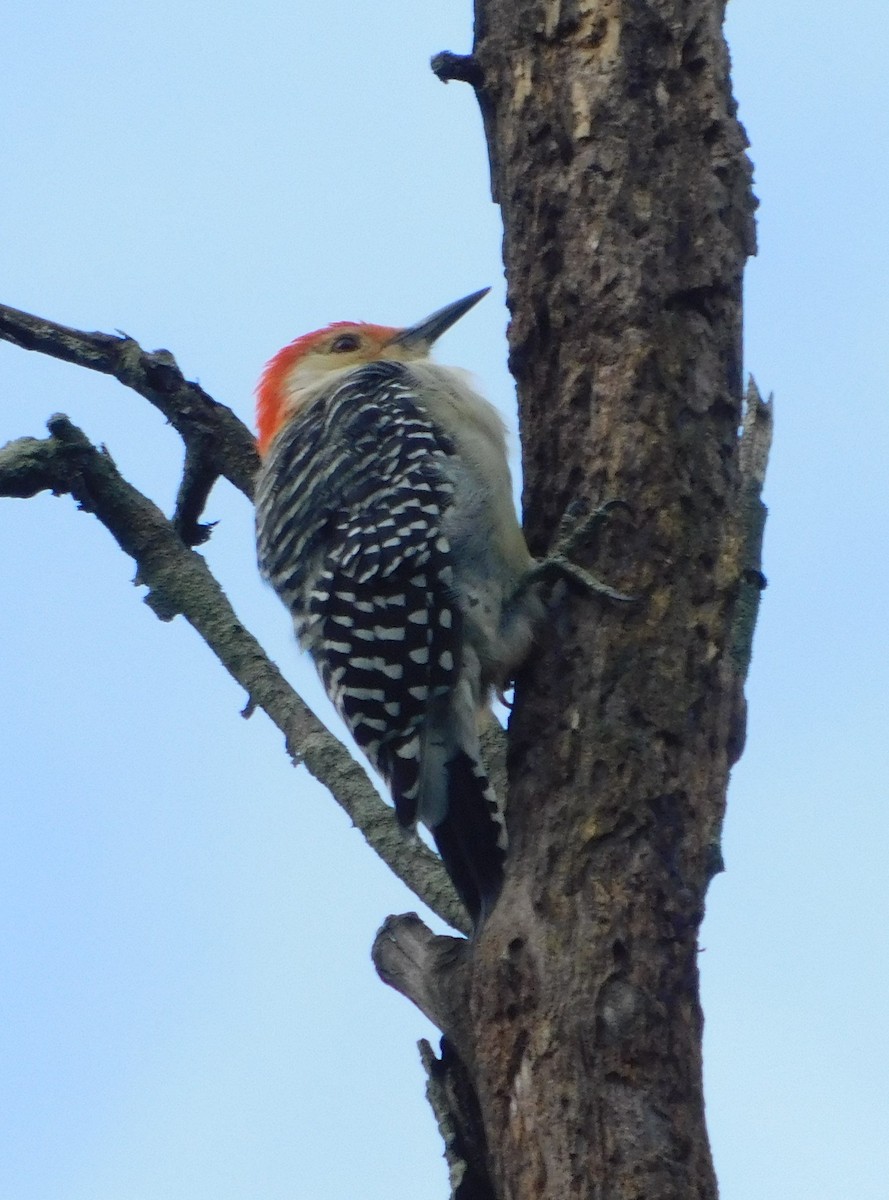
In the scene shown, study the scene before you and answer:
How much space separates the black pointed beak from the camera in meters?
5.77

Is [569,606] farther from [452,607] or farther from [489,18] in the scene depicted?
[489,18]

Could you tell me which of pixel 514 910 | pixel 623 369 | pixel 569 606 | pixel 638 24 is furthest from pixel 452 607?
pixel 638 24

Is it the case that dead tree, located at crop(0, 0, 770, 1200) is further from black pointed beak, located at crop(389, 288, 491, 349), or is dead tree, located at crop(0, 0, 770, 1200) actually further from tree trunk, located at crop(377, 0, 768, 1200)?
black pointed beak, located at crop(389, 288, 491, 349)

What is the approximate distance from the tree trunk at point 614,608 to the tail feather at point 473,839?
0.14 metres

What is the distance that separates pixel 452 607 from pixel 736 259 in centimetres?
118

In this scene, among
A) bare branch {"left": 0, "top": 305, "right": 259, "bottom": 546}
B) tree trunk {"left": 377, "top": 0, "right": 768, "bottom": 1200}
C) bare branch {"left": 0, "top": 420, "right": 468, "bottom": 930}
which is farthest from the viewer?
bare branch {"left": 0, "top": 305, "right": 259, "bottom": 546}

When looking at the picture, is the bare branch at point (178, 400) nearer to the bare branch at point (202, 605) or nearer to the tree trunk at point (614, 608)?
the bare branch at point (202, 605)

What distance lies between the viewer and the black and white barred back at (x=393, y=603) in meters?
3.83

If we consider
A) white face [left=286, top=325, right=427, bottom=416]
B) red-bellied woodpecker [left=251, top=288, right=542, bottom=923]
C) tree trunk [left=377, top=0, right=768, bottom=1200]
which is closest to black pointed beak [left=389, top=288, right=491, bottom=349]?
white face [left=286, top=325, right=427, bottom=416]

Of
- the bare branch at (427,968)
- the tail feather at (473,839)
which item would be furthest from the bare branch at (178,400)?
the bare branch at (427,968)

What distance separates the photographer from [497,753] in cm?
436

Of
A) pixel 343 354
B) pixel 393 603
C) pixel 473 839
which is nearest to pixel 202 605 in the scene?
pixel 393 603

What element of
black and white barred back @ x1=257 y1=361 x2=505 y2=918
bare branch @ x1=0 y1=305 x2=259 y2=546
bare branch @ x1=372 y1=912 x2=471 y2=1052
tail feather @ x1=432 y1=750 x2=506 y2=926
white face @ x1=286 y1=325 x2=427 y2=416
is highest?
white face @ x1=286 y1=325 x2=427 y2=416

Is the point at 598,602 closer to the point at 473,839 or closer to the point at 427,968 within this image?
the point at 473,839
